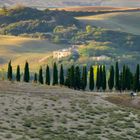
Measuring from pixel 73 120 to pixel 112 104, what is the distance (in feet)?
51.2

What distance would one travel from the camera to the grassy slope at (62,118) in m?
45.9

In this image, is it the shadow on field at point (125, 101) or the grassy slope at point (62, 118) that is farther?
the shadow on field at point (125, 101)

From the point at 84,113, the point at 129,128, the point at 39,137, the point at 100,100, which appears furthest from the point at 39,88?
the point at 39,137

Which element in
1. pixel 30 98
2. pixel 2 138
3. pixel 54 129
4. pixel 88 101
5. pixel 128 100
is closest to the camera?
pixel 2 138

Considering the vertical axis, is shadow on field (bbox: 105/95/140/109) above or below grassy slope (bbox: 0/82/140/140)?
below

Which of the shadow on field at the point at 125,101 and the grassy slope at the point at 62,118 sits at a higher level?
the grassy slope at the point at 62,118

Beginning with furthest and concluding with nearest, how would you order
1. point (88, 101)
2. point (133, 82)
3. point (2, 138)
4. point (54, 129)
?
point (133, 82) → point (88, 101) → point (54, 129) → point (2, 138)

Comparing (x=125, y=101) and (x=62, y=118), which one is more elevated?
(x=62, y=118)

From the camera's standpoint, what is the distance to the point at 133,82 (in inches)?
4380

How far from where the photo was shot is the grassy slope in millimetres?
45938

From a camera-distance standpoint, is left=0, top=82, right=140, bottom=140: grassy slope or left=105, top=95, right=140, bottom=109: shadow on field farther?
left=105, top=95, right=140, bottom=109: shadow on field

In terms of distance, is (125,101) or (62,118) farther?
(125,101)

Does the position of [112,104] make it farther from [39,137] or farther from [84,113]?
[39,137]

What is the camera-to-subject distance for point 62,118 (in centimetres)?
5294
